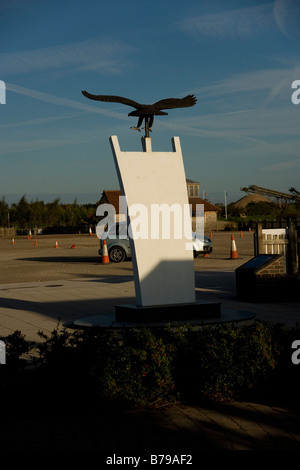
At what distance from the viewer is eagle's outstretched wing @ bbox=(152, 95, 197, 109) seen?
868 cm

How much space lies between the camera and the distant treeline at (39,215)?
78188mm

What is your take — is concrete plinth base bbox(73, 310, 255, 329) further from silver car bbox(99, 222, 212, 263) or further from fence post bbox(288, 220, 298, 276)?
silver car bbox(99, 222, 212, 263)

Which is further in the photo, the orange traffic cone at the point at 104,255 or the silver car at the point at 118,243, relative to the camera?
the silver car at the point at 118,243

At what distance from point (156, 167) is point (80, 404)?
385cm

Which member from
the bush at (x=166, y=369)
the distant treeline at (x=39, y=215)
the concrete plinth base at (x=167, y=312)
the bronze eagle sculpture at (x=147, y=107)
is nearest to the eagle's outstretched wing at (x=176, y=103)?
the bronze eagle sculpture at (x=147, y=107)

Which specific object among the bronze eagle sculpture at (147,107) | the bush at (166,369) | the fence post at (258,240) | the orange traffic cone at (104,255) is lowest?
the bush at (166,369)

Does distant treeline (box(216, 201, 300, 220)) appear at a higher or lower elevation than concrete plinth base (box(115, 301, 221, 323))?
higher

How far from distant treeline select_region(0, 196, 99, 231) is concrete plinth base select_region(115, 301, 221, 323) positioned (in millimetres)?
68490

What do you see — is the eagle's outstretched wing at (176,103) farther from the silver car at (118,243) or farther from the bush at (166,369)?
the silver car at (118,243)

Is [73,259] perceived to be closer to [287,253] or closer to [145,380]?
[287,253]

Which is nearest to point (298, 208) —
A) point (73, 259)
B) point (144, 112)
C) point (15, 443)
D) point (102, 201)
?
point (102, 201)

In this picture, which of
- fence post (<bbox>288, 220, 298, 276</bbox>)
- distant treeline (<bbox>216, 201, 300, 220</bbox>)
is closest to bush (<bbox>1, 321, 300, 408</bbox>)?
fence post (<bbox>288, 220, 298, 276</bbox>)

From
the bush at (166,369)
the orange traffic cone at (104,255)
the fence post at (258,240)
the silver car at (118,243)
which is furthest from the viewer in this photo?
the silver car at (118,243)

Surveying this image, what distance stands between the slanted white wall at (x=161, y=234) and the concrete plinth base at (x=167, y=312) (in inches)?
5.2
